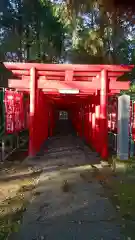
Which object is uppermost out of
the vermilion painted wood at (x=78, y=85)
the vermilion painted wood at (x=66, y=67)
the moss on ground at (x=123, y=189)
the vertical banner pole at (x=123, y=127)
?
the vermilion painted wood at (x=66, y=67)

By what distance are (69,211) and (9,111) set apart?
21.4 feet

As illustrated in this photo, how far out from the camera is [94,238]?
353 cm

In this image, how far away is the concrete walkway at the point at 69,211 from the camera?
3.67 m

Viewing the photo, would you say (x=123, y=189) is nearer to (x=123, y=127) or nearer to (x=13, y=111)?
(x=123, y=127)

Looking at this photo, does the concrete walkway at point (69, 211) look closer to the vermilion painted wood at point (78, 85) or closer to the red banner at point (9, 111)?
the red banner at point (9, 111)

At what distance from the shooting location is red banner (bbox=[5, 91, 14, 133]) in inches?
404

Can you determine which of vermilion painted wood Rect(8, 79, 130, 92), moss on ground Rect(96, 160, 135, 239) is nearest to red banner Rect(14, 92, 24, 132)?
vermilion painted wood Rect(8, 79, 130, 92)

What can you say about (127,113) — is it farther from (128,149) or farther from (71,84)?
(71,84)

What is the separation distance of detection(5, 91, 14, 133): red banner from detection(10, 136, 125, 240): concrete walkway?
3.42 m

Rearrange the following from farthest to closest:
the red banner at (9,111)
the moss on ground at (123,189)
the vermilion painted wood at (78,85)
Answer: the red banner at (9,111)
the vermilion painted wood at (78,85)
the moss on ground at (123,189)

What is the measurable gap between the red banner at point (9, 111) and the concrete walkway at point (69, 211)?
135 inches

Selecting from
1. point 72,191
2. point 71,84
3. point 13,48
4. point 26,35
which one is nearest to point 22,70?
point 71,84

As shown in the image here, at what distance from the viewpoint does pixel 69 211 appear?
4.52m

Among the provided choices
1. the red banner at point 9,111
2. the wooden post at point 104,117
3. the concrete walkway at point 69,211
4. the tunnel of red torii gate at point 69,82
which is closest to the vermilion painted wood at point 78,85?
the tunnel of red torii gate at point 69,82
